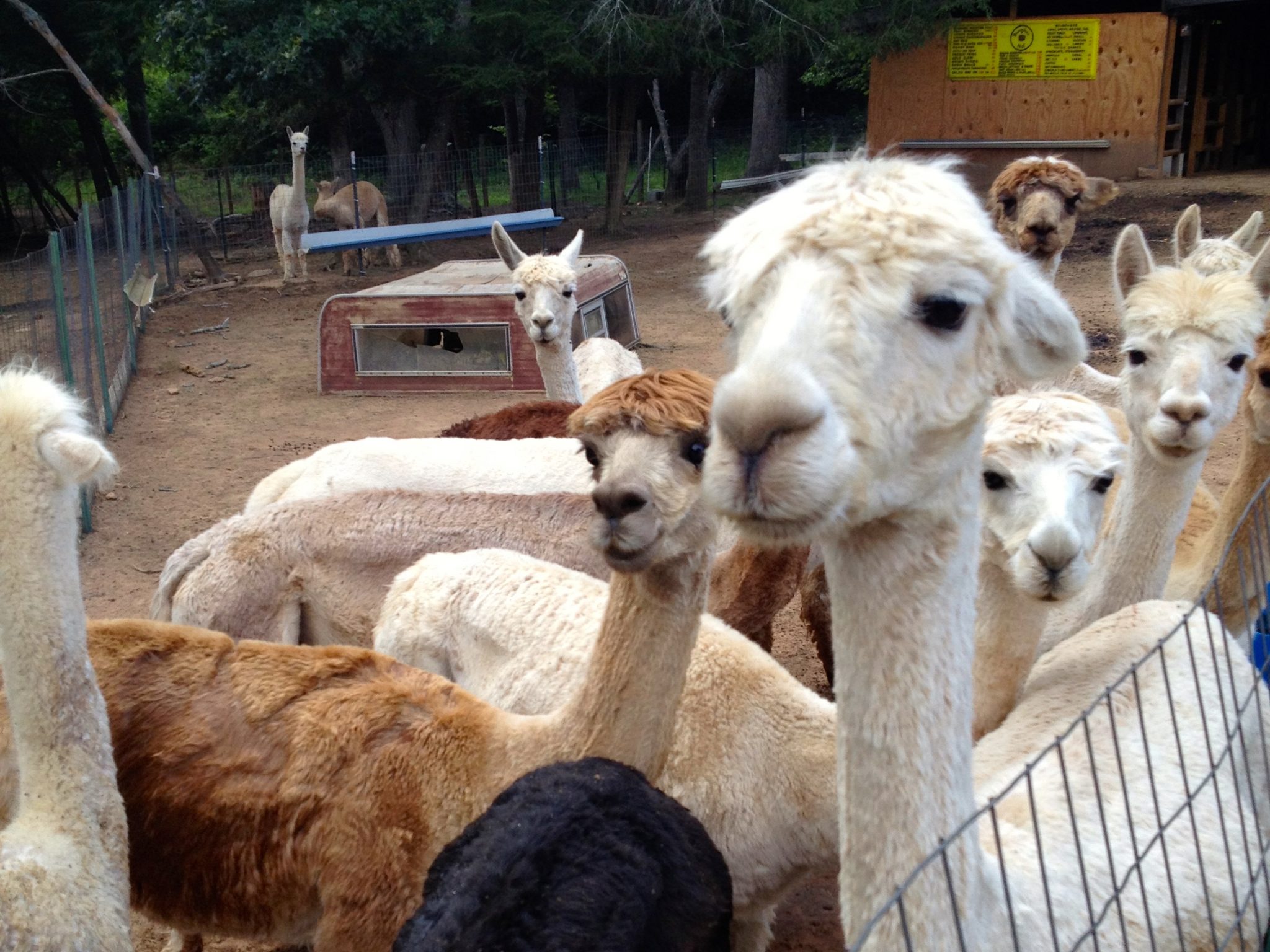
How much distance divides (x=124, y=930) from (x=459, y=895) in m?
0.98

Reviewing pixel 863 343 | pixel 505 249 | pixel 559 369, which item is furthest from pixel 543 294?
pixel 863 343

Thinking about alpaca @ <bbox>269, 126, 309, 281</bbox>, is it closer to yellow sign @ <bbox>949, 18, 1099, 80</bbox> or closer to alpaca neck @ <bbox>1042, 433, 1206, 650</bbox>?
yellow sign @ <bbox>949, 18, 1099, 80</bbox>

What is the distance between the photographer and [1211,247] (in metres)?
5.12

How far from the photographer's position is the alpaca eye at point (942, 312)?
1678mm

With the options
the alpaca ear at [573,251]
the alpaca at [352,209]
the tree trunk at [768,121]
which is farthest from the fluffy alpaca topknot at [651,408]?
the tree trunk at [768,121]

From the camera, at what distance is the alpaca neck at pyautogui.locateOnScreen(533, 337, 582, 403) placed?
777cm

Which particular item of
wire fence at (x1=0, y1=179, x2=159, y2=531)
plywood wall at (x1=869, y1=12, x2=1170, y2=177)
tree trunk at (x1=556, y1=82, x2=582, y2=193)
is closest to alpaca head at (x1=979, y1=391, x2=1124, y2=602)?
wire fence at (x1=0, y1=179, x2=159, y2=531)

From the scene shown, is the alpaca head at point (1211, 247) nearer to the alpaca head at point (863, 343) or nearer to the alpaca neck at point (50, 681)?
the alpaca head at point (863, 343)

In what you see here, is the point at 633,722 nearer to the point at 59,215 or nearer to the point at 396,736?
the point at 396,736

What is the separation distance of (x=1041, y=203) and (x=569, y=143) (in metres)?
16.6

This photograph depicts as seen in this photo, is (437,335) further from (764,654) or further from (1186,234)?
(764,654)

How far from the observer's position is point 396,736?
317 cm

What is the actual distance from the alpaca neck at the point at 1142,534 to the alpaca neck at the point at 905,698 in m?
1.98

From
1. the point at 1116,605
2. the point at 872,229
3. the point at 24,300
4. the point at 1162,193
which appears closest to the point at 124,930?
the point at 872,229
